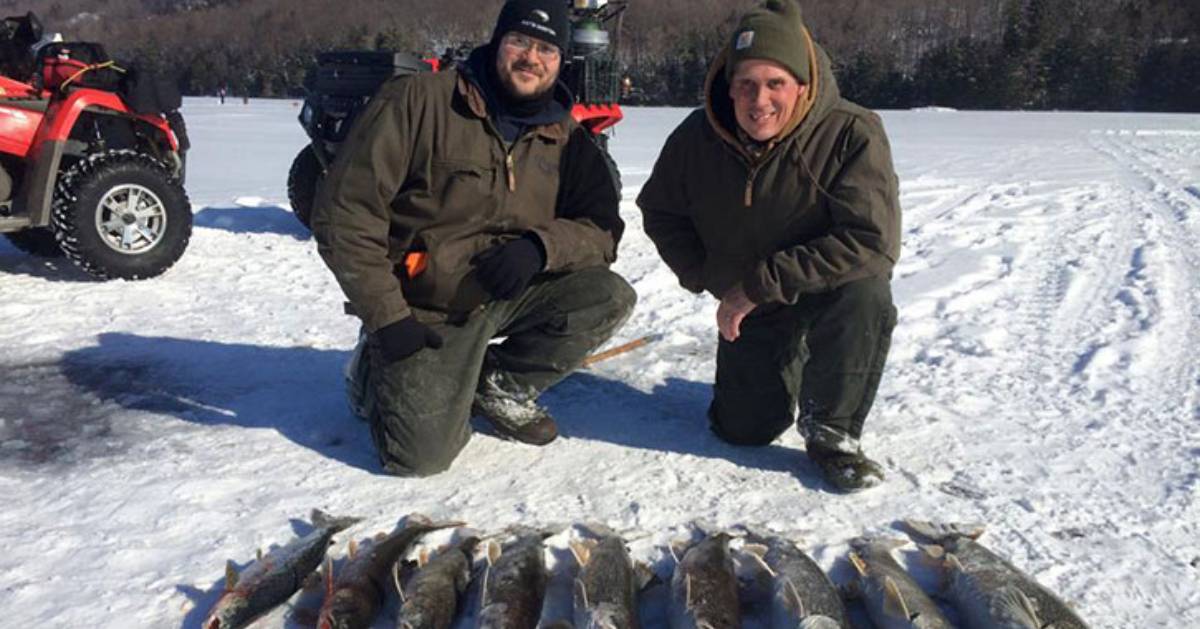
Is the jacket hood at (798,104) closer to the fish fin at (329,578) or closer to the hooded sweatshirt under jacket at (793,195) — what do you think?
the hooded sweatshirt under jacket at (793,195)

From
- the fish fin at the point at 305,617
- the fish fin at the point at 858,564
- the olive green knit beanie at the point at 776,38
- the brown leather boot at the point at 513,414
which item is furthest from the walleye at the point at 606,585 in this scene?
the olive green knit beanie at the point at 776,38

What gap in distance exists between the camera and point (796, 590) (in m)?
2.55

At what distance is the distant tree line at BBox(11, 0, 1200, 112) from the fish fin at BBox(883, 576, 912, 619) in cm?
3062

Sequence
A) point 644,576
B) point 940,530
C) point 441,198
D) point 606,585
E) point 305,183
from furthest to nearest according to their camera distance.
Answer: point 305,183 → point 441,198 → point 940,530 → point 644,576 → point 606,585

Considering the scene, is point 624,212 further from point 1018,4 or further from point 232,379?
point 1018,4

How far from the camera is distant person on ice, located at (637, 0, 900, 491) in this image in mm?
3201

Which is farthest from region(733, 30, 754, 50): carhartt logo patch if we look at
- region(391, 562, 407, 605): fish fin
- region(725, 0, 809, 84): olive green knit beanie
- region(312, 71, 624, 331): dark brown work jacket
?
region(391, 562, 407, 605): fish fin

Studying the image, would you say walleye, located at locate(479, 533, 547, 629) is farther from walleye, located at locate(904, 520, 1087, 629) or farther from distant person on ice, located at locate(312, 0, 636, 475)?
walleye, located at locate(904, 520, 1087, 629)

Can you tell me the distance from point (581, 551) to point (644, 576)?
21 cm

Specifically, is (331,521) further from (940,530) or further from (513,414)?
(940,530)

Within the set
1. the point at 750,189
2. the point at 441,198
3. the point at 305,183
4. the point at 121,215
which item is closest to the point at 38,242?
Result: the point at 121,215

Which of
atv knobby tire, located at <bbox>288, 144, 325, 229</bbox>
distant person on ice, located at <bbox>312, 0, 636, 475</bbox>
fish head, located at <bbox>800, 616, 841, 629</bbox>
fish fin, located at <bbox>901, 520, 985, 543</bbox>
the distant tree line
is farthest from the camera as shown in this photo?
the distant tree line

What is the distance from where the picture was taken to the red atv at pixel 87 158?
5.64 metres

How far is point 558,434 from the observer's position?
3.89 meters
